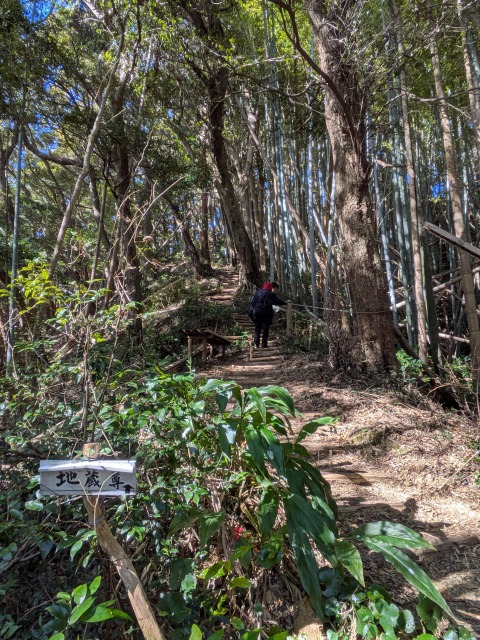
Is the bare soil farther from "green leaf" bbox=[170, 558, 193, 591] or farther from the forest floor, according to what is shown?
"green leaf" bbox=[170, 558, 193, 591]

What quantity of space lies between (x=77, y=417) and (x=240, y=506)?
85 cm

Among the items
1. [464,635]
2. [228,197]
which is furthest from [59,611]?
[228,197]

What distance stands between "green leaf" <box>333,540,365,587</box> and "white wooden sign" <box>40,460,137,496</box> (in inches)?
31.7

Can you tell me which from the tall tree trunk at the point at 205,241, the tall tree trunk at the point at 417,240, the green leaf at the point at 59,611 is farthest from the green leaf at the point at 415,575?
the tall tree trunk at the point at 205,241

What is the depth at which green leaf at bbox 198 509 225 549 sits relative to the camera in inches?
56.1

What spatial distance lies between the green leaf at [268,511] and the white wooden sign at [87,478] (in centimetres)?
54

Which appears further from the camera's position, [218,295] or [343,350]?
[218,295]

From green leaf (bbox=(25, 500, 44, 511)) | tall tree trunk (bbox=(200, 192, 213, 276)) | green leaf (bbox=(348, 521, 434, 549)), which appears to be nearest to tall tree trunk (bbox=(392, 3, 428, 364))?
green leaf (bbox=(348, 521, 434, 549))

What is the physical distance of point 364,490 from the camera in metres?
2.55

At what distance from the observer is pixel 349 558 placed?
1.41 meters

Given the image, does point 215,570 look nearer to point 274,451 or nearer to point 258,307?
point 274,451

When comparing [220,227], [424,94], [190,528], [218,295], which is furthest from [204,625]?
[220,227]

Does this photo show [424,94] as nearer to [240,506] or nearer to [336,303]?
[336,303]

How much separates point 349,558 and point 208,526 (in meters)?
0.53
